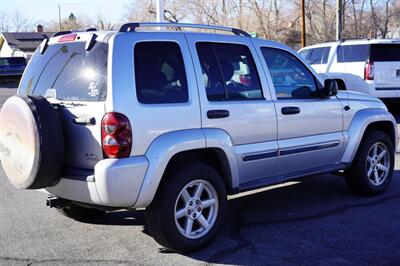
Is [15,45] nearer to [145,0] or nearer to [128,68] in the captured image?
[145,0]

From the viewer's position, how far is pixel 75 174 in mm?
4484

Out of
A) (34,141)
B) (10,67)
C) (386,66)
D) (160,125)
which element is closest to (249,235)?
(160,125)

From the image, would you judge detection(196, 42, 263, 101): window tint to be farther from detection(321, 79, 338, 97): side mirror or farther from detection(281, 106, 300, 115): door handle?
detection(321, 79, 338, 97): side mirror

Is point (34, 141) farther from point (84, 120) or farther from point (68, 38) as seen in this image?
point (68, 38)

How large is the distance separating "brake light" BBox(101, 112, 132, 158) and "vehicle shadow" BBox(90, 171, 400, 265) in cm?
114

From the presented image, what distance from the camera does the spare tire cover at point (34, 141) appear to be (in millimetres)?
4305

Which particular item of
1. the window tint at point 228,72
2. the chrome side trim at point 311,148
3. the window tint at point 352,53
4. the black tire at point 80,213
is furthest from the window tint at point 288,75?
the window tint at point 352,53

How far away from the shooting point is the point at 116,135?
427 cm

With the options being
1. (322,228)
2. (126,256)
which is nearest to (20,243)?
(126,256)

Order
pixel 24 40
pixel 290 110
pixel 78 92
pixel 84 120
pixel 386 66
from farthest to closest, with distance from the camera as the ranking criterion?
pixel 24 40 < pixel 386 66 < pixel 290 110 < pixel 78 92 < pixel 84 120

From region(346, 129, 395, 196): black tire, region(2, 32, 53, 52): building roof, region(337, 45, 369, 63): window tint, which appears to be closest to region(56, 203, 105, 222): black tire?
region(346, 129, 395, 196): black tire

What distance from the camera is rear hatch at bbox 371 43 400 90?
13.4 meters

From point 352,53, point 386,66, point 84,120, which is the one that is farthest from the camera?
point 352,53

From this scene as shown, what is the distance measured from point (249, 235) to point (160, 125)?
61.8 inches
